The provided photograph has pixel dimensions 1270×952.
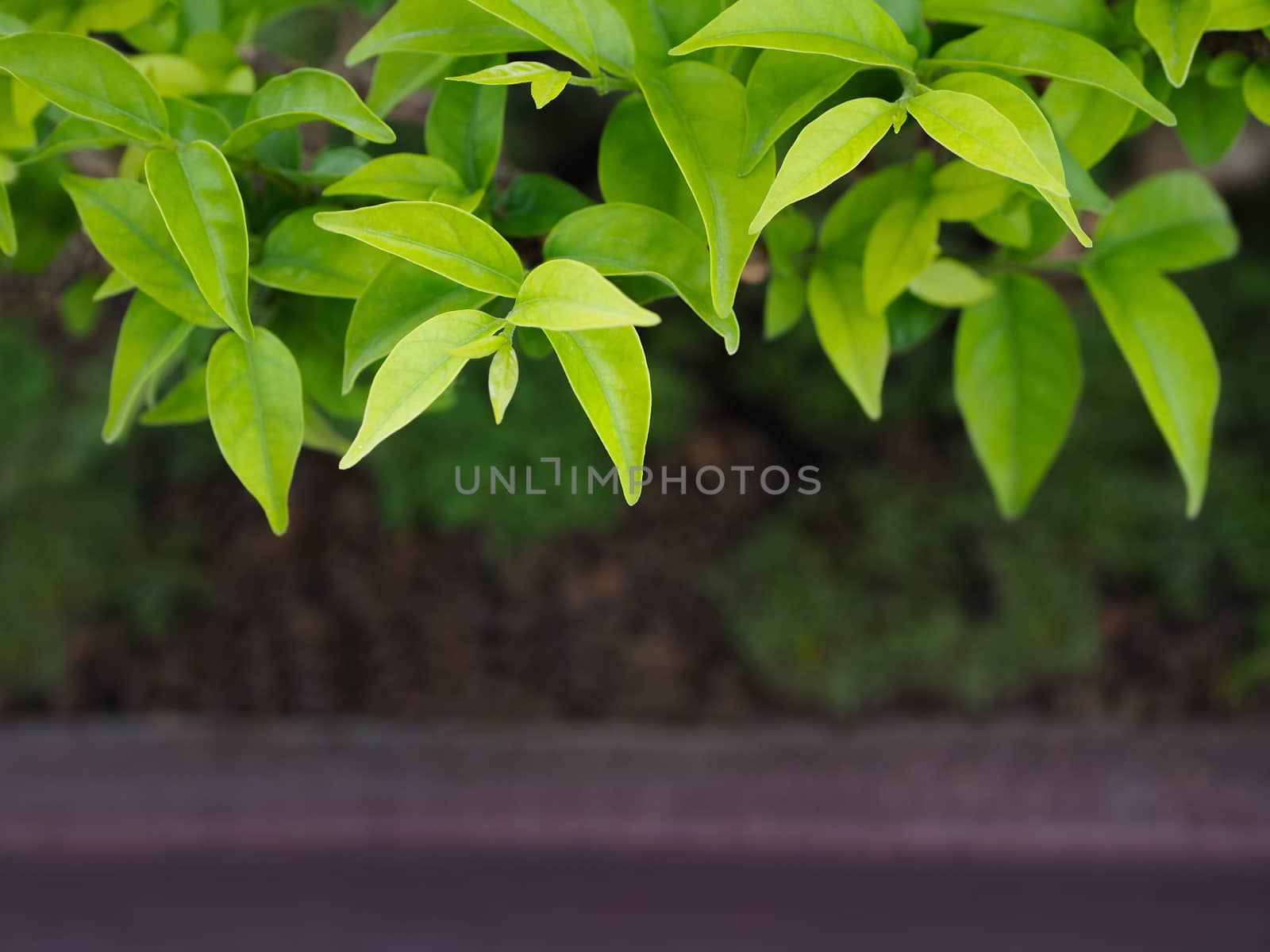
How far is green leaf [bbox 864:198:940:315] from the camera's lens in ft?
0.76

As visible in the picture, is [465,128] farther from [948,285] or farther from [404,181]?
[948,285]

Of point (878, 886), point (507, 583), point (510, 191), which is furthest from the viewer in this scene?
point (507, 583)

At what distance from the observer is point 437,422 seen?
2.82ft

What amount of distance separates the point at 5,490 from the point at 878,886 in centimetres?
A: 82

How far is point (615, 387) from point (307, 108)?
0.09m

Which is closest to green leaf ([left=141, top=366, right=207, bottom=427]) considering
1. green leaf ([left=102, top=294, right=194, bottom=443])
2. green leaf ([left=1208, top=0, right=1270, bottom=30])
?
green leaf ([left=102, top=294, right=194, bottom=443])

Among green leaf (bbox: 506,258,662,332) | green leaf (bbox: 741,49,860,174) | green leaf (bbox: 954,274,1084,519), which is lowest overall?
green leaf (bbox: 954,274,1084,519)

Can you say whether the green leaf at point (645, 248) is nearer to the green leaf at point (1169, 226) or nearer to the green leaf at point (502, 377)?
the green leaf at point (502, 377)

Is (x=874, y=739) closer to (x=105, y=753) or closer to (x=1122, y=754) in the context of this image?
(x=1122, y=754)

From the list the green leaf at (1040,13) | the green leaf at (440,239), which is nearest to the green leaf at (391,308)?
the green leaf at (440,239)

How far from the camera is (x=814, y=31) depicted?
17cm

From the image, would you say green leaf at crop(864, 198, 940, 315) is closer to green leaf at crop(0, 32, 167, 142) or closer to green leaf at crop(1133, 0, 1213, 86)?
green leaf at crop(1133, 0, 1213, 86)

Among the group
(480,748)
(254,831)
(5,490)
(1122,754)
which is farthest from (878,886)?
(5,490)

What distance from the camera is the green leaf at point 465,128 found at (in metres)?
0.22
